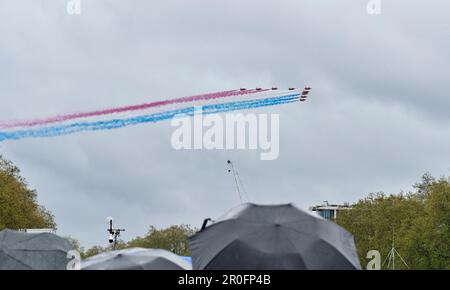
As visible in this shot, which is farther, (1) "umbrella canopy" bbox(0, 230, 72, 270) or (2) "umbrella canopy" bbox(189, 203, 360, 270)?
(1) "umbrella canopy" bbox(0, 230, 72, 270)

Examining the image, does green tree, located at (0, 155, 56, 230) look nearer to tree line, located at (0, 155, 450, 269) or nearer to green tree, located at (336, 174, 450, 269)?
tree line, located at (0, 155, 450, 269)

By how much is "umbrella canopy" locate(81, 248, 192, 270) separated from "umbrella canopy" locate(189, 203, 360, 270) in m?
0.74

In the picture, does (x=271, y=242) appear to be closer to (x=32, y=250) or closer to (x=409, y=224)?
(x=32, y=250)

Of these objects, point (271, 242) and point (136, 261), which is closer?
point (136, 261)

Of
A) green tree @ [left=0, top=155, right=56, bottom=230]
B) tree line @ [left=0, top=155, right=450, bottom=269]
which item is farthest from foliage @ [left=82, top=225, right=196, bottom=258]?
green tree @ [left=0, top=155, right=56, bottom=230]

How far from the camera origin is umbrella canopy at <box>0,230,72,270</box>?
24141 millimetres

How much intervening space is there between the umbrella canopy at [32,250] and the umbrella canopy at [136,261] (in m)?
5.14

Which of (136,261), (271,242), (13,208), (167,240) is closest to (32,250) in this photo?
(136,261)

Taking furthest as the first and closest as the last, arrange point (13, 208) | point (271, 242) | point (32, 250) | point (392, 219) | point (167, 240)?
point (167, 240) → point (392, 219) → point (13, 208) → point (32, 250) → point (271, 242)

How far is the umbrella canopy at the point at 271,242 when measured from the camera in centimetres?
1870

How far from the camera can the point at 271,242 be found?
18844 mm

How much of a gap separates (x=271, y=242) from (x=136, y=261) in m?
2.47
